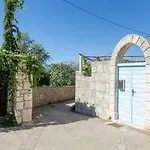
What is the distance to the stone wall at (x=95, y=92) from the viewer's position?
9.67 meters

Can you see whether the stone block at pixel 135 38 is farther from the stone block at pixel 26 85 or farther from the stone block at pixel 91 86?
the stone block at pixel 26 85

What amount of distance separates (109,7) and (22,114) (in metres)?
9.81

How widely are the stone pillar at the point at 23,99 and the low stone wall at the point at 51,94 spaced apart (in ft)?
15.5

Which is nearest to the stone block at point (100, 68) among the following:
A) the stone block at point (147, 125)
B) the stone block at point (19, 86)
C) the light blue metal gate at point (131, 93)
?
the light blue metal gate at point (131, 93)

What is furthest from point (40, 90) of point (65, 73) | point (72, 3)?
point (72, 3)

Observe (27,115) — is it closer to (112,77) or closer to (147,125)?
(112,77)

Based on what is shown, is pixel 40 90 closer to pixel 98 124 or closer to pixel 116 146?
pixel 98 124

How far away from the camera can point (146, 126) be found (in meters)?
7.59

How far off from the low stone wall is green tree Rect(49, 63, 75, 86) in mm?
872

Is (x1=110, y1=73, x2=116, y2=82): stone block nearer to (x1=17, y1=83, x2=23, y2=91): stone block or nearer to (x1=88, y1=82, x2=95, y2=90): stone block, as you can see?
(x1=88, y1=82, x2=95, y2=90): stone block

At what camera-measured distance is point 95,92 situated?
10.4 m

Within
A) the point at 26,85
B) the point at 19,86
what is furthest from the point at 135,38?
the point at 19,86

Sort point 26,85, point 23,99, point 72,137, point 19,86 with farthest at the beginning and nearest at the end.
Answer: point 26,85 < point 23,99 < point 19,86 < point 72,137

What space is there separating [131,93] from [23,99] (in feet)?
14.2
